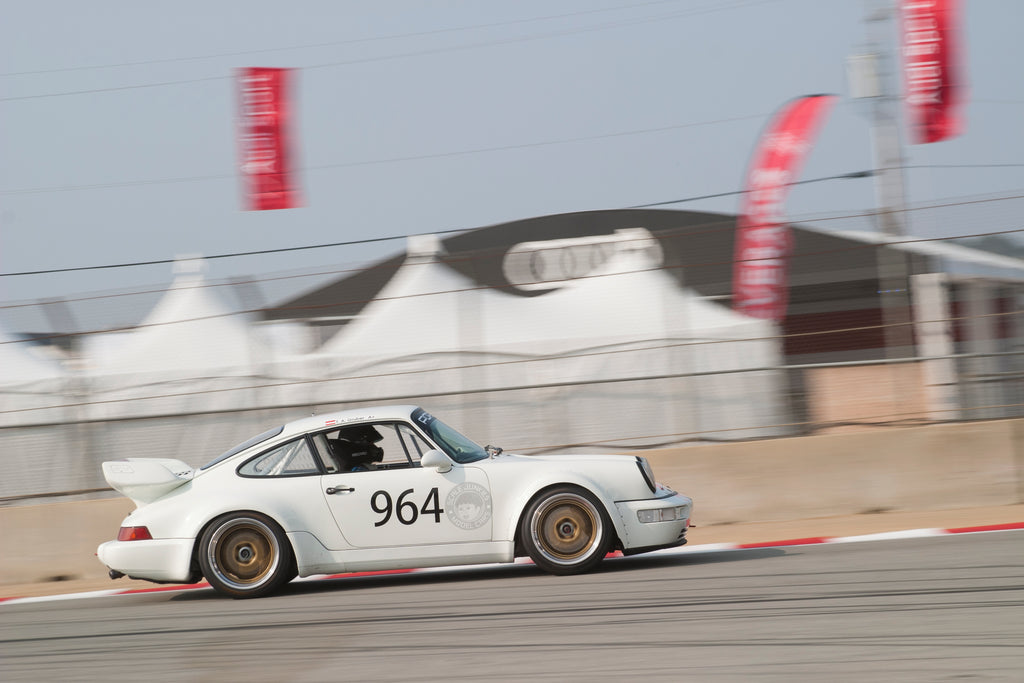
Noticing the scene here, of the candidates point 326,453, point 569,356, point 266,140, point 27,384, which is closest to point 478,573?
point 326,453

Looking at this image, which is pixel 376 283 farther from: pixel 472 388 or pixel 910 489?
pixel 910 489

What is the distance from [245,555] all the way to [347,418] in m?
1.23

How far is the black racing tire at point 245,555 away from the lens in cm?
760

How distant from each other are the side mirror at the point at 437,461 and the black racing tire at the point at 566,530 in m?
0.65

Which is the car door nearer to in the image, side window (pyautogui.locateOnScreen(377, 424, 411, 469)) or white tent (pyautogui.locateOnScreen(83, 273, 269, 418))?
side window (pyautogui.locateOnScreen(377, 424, 411, 469))

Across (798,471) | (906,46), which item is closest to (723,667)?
(798,471)

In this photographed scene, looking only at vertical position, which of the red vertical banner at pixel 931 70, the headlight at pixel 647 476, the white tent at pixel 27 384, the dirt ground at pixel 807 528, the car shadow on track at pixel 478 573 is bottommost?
the dirt ground at pixel 807 528

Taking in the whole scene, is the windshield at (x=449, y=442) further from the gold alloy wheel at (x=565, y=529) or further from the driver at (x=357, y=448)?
the gold alloy wheel at (x=565, y=529)

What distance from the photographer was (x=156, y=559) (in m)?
7.65

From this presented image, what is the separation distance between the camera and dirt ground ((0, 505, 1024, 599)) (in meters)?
9.10

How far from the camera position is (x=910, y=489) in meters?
10.3

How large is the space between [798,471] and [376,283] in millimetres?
5006

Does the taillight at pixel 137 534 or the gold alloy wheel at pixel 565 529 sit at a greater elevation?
the taillight at pixel 137 534

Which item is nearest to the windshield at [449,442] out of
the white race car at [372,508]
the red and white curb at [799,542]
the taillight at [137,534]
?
the white race car at [372,508]
